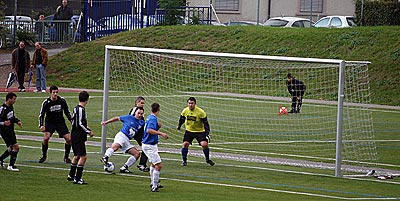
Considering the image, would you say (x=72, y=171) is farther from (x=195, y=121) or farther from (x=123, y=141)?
A: (x=195, y=121)

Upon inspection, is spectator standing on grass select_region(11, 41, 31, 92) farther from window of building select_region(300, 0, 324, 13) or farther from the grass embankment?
window of building select_region(300, 0, 324, 13)

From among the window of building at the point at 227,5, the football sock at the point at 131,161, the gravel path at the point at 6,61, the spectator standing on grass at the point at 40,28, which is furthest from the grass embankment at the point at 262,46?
the football sock at the point at 131,161

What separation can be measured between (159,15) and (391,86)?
53.1 ft

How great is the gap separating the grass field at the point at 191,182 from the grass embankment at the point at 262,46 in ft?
60.1

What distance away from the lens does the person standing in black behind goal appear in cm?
3167

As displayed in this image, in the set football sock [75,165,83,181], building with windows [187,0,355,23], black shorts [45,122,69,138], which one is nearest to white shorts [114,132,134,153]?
black shorts [45,122,69,138]

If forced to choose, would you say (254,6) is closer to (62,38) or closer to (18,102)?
(62,38)

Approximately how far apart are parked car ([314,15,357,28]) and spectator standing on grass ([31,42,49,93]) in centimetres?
1769

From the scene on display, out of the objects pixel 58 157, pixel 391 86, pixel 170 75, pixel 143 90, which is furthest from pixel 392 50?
pixel 58 157

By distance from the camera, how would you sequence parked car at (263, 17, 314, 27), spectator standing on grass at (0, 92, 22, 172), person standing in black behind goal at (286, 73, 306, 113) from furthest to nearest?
1. parked car at (263, 17, 314, 27)
2. person standing in black behind goal at (286, 73, 306, 113)
3. spectator standing on grass at (0, 92, 22, 172)

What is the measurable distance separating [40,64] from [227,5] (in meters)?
21.2

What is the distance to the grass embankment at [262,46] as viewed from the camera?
41406 millimetres

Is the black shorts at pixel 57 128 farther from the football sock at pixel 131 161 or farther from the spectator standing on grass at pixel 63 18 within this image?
the spectator standing on grass at pixel 63 18

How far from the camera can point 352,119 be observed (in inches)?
1135
